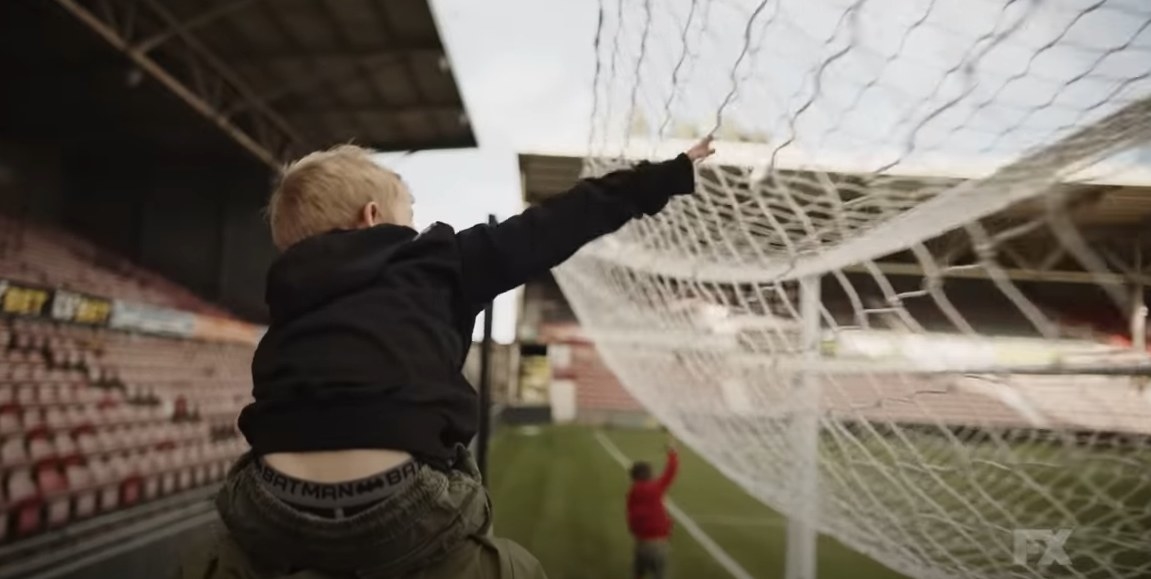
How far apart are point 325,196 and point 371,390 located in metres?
0.17

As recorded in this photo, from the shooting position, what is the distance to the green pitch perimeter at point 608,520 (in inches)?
94.5

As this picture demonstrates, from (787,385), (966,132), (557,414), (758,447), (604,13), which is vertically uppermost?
(604,13)

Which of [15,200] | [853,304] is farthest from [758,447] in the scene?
[15,200]

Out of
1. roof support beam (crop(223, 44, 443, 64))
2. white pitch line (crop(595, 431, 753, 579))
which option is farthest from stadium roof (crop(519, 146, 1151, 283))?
roof support beam (crop(223, 44, 443, 64))

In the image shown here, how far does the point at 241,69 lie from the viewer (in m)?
3.33

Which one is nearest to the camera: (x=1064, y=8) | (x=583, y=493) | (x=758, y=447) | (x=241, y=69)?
(x=1064, y=8)

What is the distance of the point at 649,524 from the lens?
83.3 inches

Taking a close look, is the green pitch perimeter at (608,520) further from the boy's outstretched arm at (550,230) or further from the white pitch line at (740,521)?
the boy's outstretched arm at (550,230)

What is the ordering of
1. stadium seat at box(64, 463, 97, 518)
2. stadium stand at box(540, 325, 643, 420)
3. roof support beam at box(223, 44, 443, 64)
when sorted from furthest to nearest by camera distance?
stadium stand at box(540, 325, 643, 420)
roof support beam at box(223, 44, 443, 64)
stadium seat at box(64, 463, 97, 518)

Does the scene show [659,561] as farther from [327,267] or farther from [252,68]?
[252,68]

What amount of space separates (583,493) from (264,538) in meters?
3.46

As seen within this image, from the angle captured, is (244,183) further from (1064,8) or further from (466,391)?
(1064,8)

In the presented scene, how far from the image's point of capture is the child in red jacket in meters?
2.11

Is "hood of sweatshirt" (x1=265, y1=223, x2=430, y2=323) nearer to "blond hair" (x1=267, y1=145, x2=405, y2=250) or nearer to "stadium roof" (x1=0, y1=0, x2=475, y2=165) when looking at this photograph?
"blond hair" (x1=267, y1=145, x2=405, y2=250)
